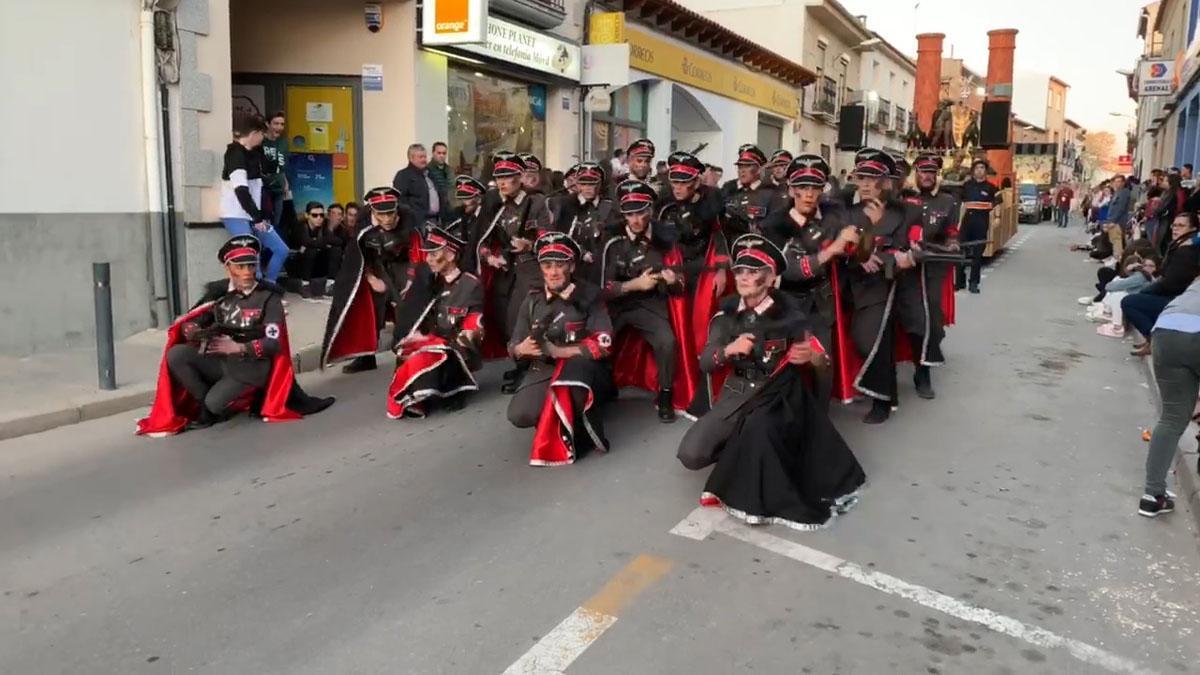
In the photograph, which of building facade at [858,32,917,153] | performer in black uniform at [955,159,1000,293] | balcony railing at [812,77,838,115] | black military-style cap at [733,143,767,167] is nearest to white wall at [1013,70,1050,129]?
building facade at [858,32,917,153]

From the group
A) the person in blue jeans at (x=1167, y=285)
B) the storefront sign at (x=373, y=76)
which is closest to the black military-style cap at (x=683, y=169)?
the person in blue jeans at (x=1167, y=285)

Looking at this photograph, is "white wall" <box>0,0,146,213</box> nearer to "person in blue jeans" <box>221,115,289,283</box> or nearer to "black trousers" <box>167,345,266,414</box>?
"person in blue jeans" <box>221,115,289,283</box>

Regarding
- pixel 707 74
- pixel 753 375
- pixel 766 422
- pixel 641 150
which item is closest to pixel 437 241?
pixel 641 150

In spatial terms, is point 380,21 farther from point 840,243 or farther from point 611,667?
point 611,667

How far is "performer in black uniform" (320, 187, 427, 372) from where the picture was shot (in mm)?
7898

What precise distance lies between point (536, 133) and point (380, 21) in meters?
4.33

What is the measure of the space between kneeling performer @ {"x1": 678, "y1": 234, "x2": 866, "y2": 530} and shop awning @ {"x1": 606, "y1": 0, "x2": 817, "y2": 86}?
13.7 m

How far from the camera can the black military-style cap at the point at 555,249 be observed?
20.4ft

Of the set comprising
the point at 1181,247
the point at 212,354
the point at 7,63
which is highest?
the point at 7,63

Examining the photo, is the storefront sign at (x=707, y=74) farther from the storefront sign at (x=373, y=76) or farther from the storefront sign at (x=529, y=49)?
the storefront sign at (x=373, y=76)

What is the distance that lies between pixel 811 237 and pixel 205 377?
4436mm

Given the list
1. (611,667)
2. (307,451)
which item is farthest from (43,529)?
(611,667)

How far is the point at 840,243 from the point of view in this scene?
6.47m

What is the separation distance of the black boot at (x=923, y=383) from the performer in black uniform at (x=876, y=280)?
31.8 inches
